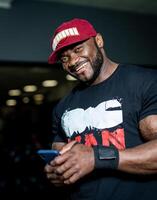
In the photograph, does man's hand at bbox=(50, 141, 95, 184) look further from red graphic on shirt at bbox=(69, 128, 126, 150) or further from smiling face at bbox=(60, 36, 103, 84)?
smiling face at bbox=(60, 36, 103, 84)

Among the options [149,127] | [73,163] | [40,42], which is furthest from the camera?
[40,42]

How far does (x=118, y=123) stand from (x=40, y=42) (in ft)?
7.98

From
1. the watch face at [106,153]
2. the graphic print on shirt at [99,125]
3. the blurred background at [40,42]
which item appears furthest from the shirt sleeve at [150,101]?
the blurred background at [40,42]

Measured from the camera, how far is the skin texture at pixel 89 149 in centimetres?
111

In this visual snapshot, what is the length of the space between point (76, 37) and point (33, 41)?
2205mm

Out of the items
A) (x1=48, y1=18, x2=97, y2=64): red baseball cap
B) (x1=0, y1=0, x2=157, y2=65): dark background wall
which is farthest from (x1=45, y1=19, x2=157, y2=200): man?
(x1=0, y1=0, x2=157, y2=65): dark background wall

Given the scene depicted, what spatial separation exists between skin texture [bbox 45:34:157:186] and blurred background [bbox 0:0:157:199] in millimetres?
2101

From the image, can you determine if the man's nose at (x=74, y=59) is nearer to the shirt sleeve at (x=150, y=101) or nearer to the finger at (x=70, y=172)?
the shirt sleeve at (x=150, y=101)

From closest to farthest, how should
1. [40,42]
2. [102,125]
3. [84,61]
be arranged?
[102,125], [84,61], [40,42]

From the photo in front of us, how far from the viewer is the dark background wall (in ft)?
11.6

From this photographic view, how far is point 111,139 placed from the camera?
1.36 m

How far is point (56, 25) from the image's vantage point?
3.69 meters

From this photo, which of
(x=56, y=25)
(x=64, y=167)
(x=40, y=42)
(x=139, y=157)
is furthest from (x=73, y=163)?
(x=56, y=25)

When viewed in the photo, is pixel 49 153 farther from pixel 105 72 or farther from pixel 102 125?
pixel 105 72
